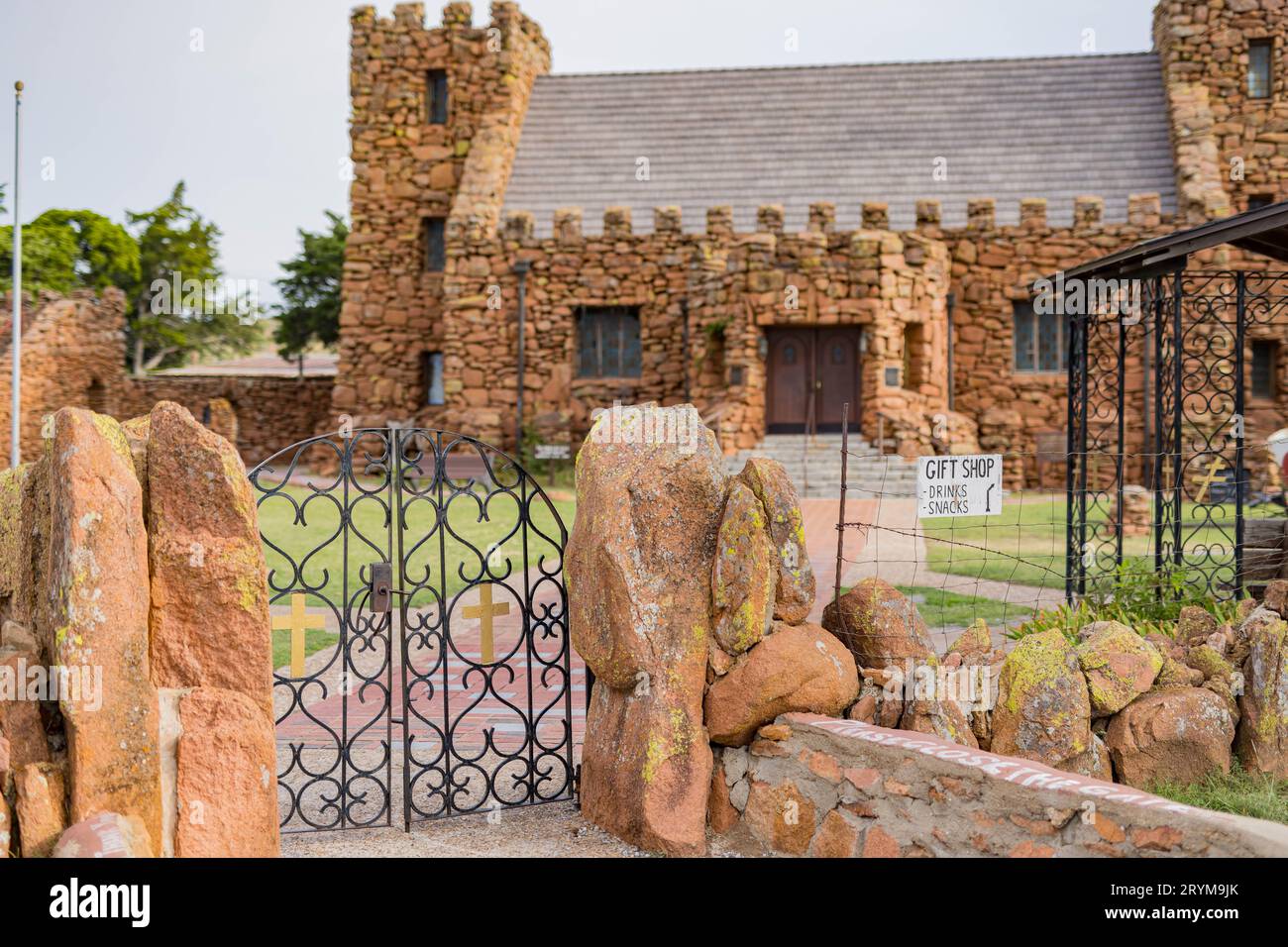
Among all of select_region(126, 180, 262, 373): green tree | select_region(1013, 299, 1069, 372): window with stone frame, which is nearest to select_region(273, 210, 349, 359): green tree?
select_region(126, 180, 262, 373): green tree

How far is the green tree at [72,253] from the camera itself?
3131 centimetres

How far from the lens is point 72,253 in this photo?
3334cm

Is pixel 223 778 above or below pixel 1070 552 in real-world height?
below

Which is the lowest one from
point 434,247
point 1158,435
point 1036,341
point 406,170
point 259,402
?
point 1158,435

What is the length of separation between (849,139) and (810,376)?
24.2ft

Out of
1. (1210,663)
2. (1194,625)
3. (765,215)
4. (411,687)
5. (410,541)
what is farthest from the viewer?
(765,215)

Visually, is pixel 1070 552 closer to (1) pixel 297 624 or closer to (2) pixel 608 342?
(1) pixel 297 624

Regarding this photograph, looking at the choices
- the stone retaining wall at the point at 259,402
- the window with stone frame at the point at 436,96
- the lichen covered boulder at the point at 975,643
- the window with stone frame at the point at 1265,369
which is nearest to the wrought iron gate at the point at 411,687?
the lichen covered boulder at the point at 975,643

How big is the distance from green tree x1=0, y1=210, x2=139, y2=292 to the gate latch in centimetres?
2944

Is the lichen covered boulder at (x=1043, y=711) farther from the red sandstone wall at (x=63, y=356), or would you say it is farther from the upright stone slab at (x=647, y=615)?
the red sandstone wall at (x=63, y=356)

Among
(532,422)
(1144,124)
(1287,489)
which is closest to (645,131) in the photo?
(532,422)

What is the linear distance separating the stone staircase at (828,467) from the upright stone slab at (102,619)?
47.1 ft

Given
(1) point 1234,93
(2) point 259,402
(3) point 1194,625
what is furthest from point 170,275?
(3) point 1194,625

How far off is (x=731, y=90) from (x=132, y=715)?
84.1ft
